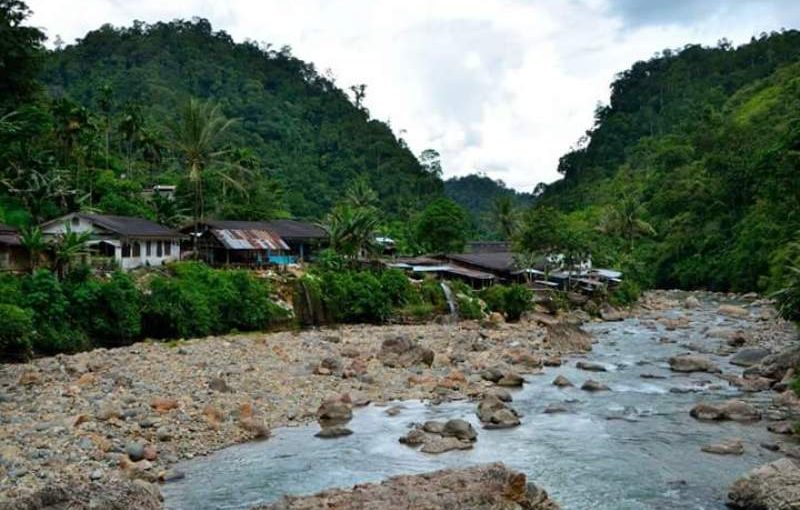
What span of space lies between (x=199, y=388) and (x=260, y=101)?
9784 cm

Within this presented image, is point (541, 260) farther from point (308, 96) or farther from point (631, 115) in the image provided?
point (631, 115)

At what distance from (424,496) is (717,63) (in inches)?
5940

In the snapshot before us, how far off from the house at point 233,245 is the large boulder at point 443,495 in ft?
Answer: 116

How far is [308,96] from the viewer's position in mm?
133375

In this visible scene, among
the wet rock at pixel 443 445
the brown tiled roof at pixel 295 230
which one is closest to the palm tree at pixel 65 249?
the wet rock at pixel 443 445

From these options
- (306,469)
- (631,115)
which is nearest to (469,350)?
(306,469)

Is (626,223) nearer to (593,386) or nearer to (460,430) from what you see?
(593,386)

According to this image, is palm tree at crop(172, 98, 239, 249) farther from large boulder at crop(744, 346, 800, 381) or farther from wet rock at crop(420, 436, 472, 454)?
large boulder at crop(744, 346, 800, 381)

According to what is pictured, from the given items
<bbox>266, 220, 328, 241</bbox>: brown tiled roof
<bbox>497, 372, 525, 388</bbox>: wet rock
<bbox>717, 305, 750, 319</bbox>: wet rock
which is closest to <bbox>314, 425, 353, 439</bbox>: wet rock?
<bbox>497, 372, 525, 388</bbox>: wet rock

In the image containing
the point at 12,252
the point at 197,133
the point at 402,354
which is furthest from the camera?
the point at 197,133

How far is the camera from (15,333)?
27250 mm

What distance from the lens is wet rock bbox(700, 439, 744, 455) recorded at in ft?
60.7

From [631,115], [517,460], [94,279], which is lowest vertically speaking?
[517,460]

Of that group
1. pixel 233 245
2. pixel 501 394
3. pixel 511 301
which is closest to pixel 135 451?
pixel 501 394
